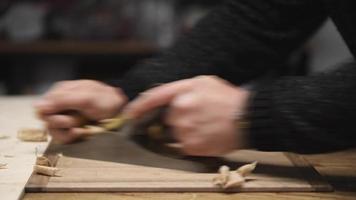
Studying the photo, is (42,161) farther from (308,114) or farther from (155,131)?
(308,114)

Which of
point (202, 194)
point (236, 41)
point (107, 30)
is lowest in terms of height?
point (202, 194)

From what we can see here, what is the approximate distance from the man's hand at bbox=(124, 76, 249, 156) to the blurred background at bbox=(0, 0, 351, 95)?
107 cm

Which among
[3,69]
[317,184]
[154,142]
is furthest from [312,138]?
[3,69]

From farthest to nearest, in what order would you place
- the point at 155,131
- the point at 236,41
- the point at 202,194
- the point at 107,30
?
the point at 107,30
the point at 236,41
the point at 155,131
the point at 202,194

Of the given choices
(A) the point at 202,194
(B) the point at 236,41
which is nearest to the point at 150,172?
(A) the point at 202,194

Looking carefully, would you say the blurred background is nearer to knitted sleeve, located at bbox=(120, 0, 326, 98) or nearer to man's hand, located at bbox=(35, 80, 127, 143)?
knitted sleeve, located at bbox=(120, 0, 326, 98)

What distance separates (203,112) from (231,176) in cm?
7

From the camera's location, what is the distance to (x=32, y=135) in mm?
706

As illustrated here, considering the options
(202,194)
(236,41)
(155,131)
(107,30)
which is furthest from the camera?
(107,30)

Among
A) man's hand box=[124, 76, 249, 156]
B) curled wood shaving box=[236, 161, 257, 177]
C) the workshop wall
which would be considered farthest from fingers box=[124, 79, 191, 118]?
the workshop wall

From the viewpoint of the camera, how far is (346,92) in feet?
1.72

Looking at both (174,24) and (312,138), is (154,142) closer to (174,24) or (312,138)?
(312,138)

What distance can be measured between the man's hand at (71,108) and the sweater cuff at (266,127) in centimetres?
22

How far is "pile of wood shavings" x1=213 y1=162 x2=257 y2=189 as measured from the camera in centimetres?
51
